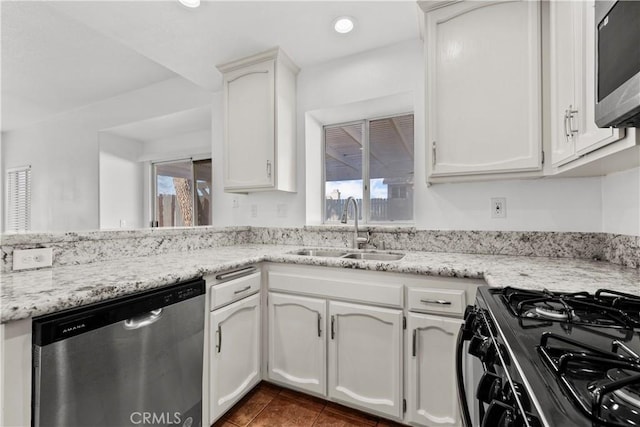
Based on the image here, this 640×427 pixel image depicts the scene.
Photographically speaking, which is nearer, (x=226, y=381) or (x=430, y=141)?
(x=226, y=381)

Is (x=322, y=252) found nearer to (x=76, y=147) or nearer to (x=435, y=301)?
(x=435, y=301)

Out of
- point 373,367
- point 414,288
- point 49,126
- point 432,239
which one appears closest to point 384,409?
point 373,367

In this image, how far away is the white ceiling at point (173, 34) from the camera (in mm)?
1688

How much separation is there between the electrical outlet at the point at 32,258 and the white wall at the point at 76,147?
206cm

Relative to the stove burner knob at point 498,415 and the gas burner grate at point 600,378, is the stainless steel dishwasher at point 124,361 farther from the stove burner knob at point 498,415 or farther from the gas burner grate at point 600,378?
the gas burner grate at point 600,378

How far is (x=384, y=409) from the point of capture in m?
1.43

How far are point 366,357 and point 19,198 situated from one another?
Result: 609 cm

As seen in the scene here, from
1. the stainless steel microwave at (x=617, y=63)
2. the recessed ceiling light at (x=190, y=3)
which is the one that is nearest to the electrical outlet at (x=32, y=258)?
the recessed ceiling light at (x=190, y=3)

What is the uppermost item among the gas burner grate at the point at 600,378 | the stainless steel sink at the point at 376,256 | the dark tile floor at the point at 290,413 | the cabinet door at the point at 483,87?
the cabinet door at the point at 483,87

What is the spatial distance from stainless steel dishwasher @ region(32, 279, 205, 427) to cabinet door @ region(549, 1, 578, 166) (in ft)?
5.66

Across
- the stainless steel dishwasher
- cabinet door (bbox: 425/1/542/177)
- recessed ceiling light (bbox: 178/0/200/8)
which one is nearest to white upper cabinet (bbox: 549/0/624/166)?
cabinet door (bbox: 425/1/542/177)

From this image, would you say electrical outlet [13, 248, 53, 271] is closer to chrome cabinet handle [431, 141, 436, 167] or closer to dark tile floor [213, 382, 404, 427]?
dark tile floor [213, 382, 404, 427]

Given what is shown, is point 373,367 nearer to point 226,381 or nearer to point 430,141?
point 226,381

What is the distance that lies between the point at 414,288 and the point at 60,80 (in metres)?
4.05
